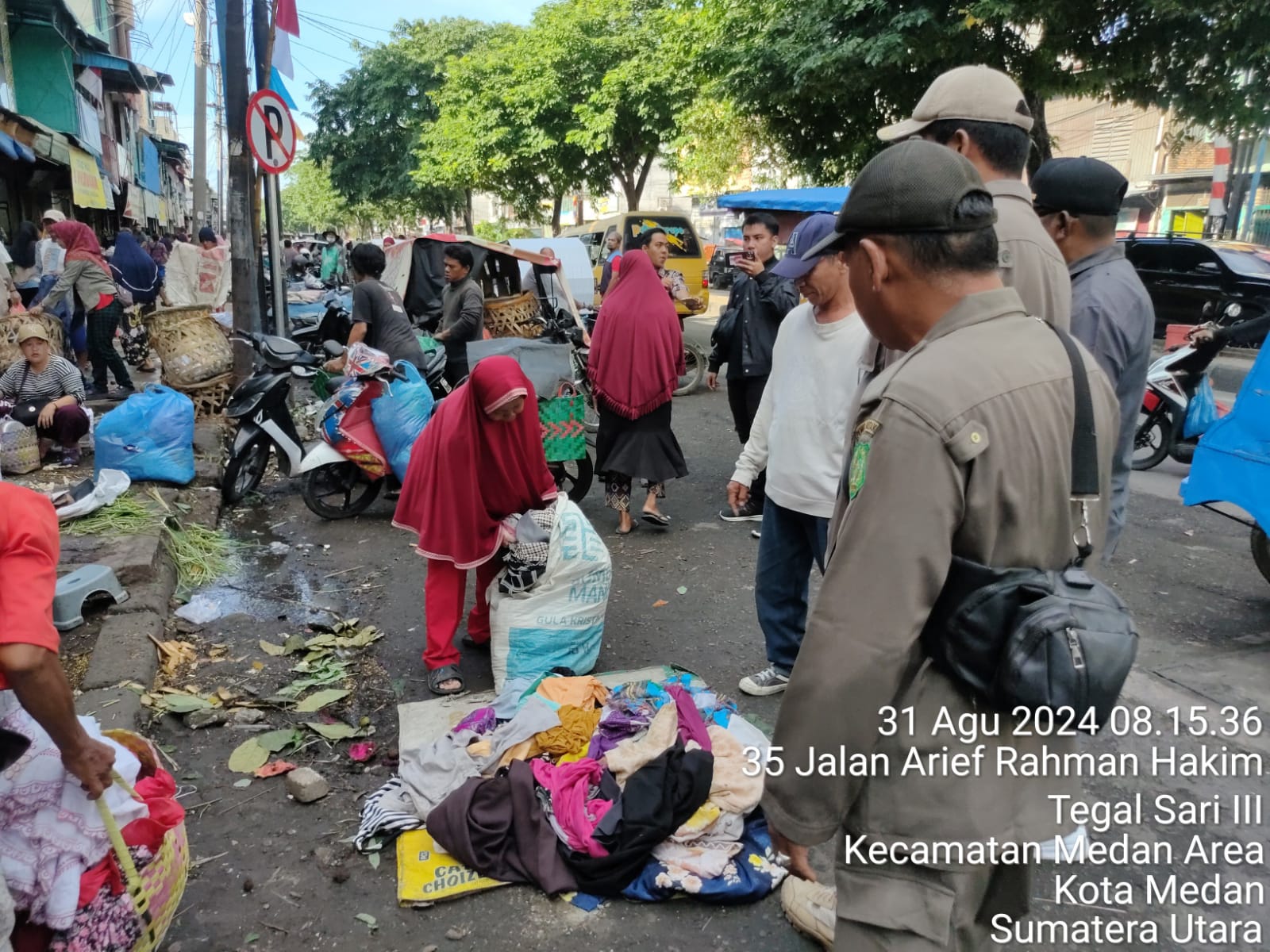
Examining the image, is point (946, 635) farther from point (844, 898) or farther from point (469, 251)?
point (469, 251)

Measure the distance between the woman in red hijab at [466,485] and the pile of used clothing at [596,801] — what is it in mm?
676

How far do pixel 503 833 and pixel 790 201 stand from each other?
950 centimetres

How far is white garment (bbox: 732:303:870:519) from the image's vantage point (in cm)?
342

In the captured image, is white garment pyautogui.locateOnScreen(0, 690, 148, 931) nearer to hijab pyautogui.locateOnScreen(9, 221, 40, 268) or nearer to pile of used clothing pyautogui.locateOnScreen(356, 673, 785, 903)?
pile of used clothing pyautogui.locateOnScreen(356, 673, 785, 903)

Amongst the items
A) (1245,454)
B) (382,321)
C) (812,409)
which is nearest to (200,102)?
(382,321)

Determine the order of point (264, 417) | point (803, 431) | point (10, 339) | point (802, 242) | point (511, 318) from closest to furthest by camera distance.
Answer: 1. point (802, 242)
2. point (803, 431)
3. point (264, 417)
4. point (10, 339)
5. point (511, 318)

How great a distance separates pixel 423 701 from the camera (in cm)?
379

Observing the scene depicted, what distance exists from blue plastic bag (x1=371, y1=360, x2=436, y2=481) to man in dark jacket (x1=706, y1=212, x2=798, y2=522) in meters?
2.14

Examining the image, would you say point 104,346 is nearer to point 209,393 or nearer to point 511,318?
point 209,393

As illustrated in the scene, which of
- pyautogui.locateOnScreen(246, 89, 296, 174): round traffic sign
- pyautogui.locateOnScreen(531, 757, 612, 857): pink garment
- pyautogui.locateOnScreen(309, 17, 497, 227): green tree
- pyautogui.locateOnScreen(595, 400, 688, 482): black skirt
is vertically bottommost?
pyautogui.locateOnScreen(531, 757, 612, 857): pink garment

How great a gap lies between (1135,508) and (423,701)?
5447 mm

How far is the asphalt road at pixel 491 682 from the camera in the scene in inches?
102

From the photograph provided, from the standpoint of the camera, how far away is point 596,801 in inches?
112

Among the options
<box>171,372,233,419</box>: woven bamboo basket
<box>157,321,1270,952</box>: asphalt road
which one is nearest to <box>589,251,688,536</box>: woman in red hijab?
<box>157,321,1270,952</box>: asphalt road
